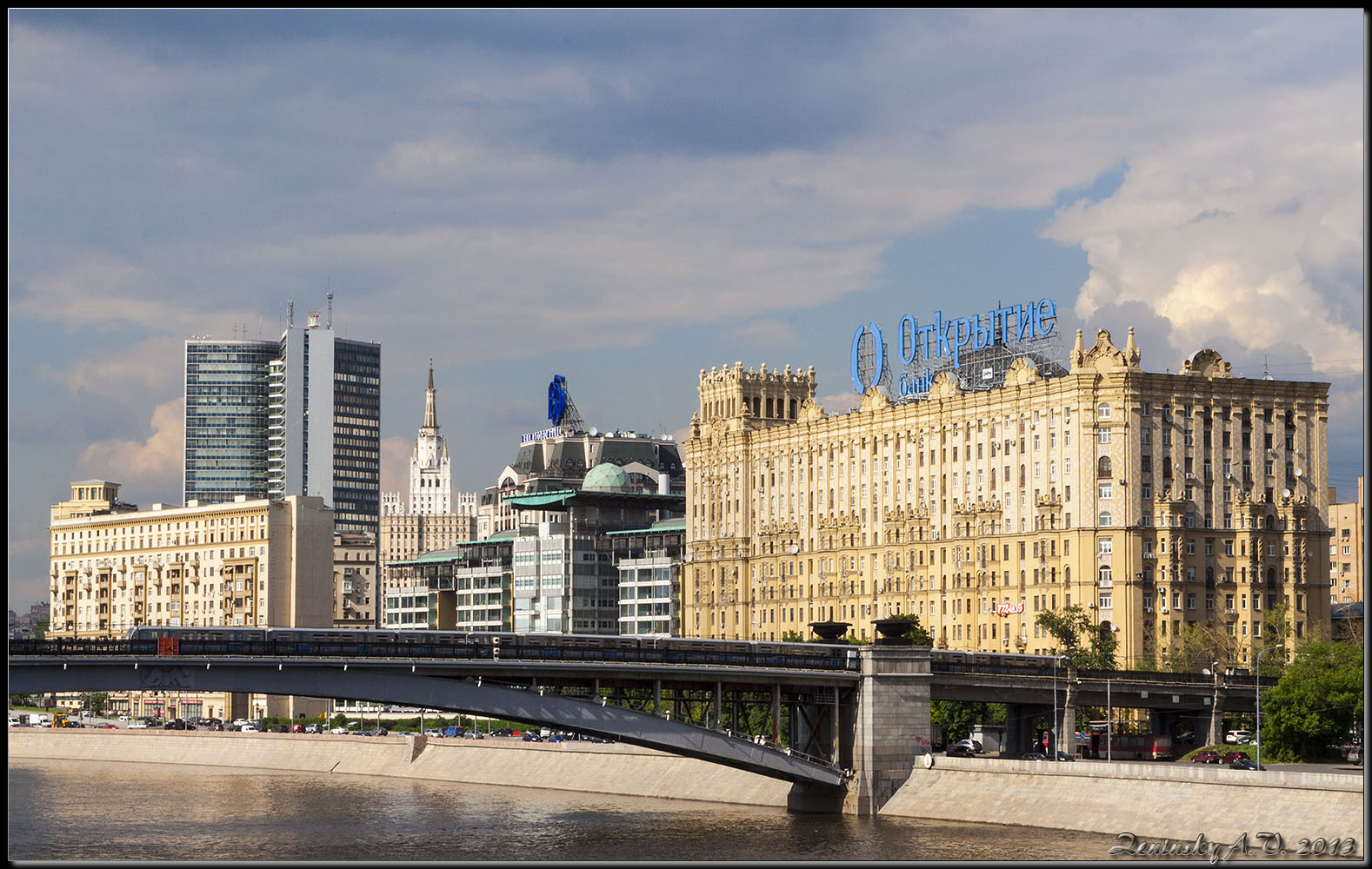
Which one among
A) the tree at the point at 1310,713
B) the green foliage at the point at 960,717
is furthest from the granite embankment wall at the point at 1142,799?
the green foliage at the point at 960,717

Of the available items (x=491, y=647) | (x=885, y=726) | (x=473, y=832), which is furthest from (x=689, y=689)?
(x=473, y=832)

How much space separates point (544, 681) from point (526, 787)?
4182 centimetres

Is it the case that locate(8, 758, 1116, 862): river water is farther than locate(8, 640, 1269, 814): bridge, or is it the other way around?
locate(8, 640, 1269, 814): bridge

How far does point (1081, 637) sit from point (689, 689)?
77.6 meters

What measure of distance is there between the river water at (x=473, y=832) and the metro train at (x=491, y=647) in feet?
31.3

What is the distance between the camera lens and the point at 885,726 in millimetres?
120750

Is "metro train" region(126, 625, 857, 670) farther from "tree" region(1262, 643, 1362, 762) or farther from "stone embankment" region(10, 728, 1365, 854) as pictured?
"tree" region(1262, 643, 1362, 762)

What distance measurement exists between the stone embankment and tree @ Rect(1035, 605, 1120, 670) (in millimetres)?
50253

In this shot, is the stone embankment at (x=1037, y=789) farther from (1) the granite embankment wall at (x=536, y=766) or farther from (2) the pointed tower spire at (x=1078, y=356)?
(2) the pointed tower spire at (x=1078, y=356)

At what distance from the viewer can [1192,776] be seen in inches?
4063

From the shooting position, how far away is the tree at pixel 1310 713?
12406 cm

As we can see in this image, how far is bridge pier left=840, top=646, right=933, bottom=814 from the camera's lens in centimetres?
11994

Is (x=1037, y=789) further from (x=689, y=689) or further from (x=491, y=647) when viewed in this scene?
(x=491, y=647)

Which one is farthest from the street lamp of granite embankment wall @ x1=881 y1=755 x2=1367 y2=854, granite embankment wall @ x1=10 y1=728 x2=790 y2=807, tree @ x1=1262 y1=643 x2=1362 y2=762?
granite embankment wall @ x1=10 y1=728 x2=790 y2=807
